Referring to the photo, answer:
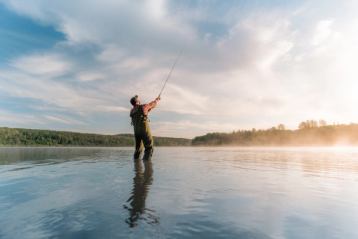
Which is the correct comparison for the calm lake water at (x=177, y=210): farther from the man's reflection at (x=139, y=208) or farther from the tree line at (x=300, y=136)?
the tree line at (x=300, y=136)

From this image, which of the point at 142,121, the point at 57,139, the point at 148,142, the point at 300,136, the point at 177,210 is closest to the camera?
the point at 177,210

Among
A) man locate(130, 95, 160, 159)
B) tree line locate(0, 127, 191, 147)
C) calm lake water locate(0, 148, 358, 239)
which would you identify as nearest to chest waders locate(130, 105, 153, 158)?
man locate(130, 95, 160, 159)

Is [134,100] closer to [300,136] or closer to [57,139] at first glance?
[300,136]

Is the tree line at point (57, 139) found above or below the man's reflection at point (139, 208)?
above

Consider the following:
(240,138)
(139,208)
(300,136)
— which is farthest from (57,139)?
(139,208)

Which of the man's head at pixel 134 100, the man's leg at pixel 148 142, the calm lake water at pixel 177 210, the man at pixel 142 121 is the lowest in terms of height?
the calm lake water at pixel 177 210

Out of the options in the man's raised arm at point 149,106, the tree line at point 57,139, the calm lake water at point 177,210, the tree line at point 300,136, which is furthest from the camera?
the tree line at point 57,139

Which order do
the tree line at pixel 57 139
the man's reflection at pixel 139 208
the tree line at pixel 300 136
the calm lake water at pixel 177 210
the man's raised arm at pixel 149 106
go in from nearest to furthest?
1. the calm lake water at pixel 177 210
2. the man's reflection at pixel 139 208
3. the man's raised arm at pixel 149 106
4. the tree line at pixel 300 136
5. the tree line at pixel 57 139

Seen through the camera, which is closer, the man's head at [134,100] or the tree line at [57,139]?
the man's head at [134,100]

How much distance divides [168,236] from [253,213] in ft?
5.63

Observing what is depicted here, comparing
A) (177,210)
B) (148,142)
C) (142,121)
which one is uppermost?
(142,121)

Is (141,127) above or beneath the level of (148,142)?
above

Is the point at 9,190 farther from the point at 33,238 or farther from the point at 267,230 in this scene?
the point at 267,230

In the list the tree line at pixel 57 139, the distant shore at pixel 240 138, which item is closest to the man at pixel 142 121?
the distant shore at pixel 240 138
